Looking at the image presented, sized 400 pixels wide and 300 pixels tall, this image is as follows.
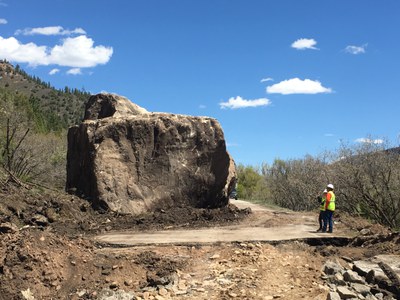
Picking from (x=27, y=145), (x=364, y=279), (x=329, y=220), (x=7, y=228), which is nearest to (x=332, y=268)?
(x=364, y=279)

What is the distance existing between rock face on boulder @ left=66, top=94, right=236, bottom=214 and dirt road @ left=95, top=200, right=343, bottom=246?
1965 millimetres

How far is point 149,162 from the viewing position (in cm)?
1402

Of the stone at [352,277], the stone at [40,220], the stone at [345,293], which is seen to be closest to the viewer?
the stone at [345,293]

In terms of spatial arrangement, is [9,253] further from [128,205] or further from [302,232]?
[302,232]

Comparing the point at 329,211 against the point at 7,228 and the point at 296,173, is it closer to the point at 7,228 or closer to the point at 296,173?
the point at 7,228

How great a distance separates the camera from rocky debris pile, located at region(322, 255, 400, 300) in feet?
28.6

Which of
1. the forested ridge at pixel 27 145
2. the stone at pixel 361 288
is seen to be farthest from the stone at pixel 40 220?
the stone at pixel 361 288

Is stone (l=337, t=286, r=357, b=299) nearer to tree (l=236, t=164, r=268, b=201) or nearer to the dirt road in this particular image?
the dirt road

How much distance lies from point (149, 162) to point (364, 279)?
7097 mm

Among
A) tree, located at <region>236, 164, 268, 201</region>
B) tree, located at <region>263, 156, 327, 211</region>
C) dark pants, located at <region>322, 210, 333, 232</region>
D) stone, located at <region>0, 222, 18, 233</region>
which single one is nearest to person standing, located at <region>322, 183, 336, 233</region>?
dark pants, located at <region>322, 210, 333, 232</region>

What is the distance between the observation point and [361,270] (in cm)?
955

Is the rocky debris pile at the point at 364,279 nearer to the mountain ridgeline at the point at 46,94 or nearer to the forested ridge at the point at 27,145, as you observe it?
the forested ridge at the point at 27,145

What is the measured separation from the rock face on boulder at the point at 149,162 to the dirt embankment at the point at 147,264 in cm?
194

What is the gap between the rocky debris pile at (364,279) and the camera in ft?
28.6
